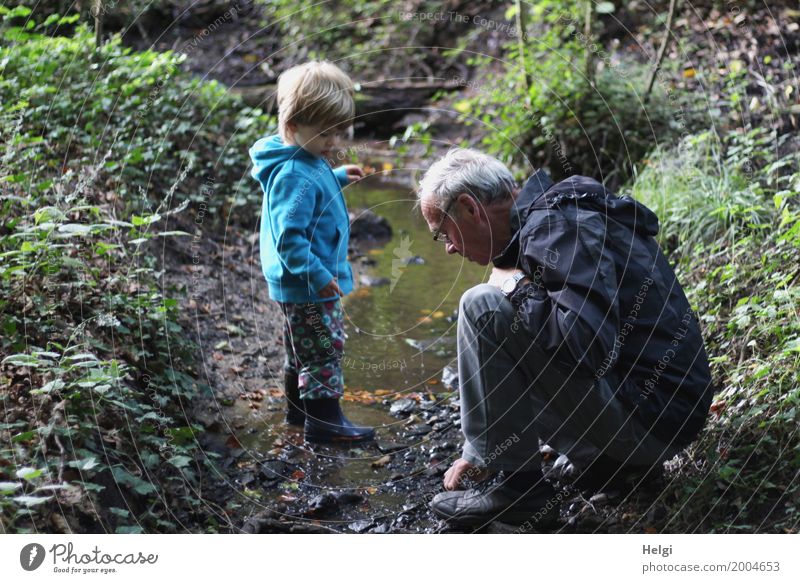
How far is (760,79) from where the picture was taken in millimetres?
6309

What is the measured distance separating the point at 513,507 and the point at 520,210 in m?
1.13

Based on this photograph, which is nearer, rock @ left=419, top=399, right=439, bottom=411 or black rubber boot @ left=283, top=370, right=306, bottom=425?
black rubber boot @ left=283, top=370, right=306, bottom=425

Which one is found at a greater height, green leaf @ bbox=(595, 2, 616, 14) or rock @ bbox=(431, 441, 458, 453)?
green leaf @ bbox=(595, 2, 616, 14)

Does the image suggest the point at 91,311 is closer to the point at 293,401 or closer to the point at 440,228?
the point at 293,401

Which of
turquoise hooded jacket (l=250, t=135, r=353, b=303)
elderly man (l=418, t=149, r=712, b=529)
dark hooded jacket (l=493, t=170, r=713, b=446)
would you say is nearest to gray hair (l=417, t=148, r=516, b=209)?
elderly man (l=418, t=149, r=712, b=529)

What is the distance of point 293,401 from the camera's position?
4043 mm

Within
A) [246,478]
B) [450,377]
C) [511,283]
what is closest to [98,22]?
[450,377]

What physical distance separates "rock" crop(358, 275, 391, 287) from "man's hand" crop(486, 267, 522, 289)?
277 centimetres

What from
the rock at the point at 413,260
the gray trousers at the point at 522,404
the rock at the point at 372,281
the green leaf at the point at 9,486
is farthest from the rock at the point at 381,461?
the rock at the point at 413,260

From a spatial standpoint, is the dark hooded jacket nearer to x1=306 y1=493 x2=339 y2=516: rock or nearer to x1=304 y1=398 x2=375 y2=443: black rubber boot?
x1=306 y1=493 x2=339 y2=516: rock

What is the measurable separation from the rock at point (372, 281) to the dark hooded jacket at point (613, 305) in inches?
116

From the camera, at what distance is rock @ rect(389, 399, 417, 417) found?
4.19 meters
